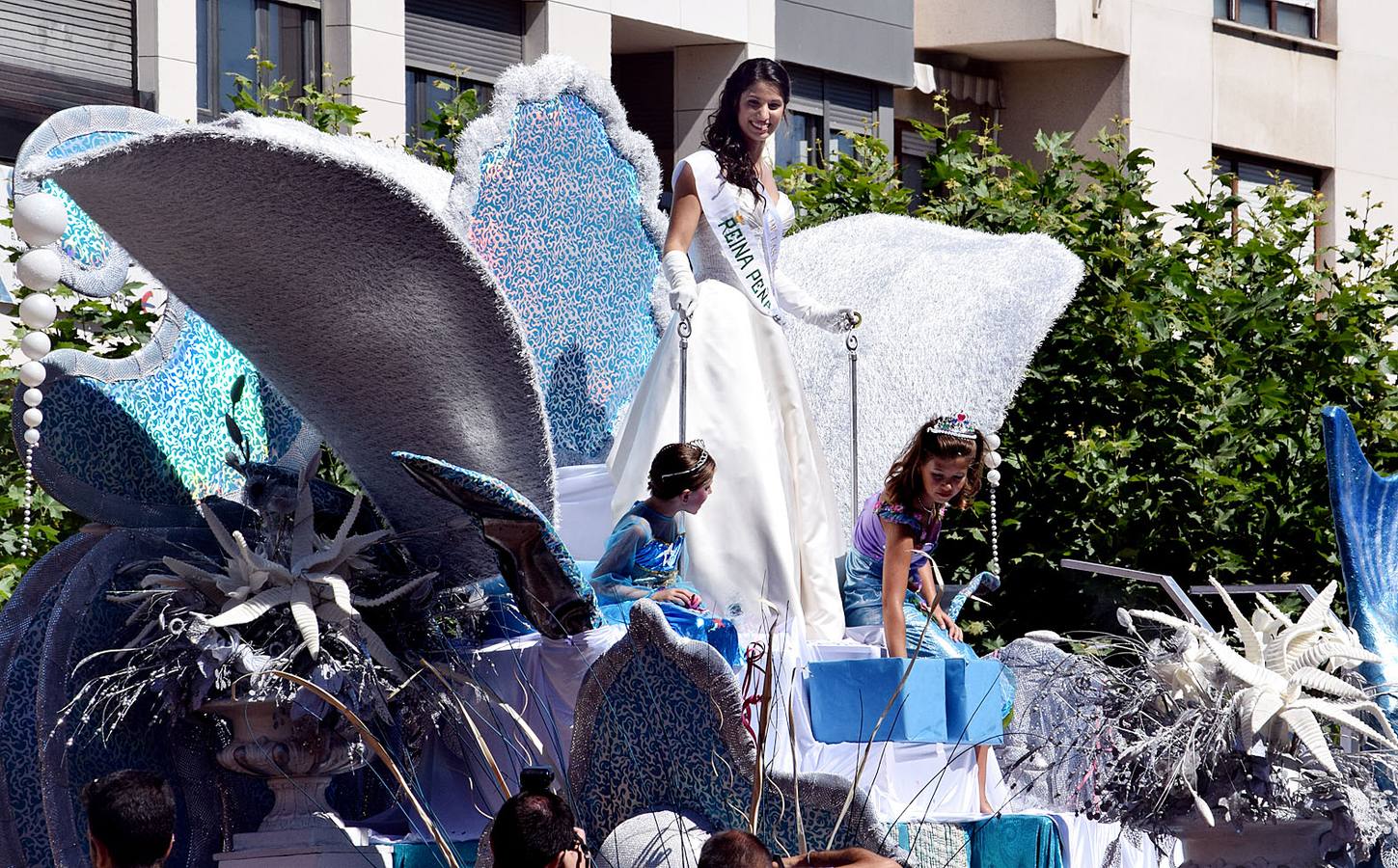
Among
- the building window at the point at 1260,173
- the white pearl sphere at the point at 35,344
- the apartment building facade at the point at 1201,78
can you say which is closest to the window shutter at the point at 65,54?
the white pearl sphere at the point at 35,344

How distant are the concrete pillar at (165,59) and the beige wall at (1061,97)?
8746 millimetres

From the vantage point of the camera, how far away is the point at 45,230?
20.3 ft

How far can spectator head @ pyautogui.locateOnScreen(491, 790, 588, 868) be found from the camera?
4555 millimetres

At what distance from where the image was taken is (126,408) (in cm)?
736

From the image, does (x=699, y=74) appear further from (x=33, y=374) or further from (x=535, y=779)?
(x=535, y=779)

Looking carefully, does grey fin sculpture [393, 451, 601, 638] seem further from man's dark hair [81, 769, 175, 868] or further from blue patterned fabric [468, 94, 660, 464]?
blue patterned fabric [468, 94, 660, 464]

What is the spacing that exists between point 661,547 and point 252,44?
28.5 feet

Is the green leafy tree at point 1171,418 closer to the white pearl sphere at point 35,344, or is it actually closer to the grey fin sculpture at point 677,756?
the grey fin sculpture at point 677,756

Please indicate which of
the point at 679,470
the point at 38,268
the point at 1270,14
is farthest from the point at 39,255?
the point at 1270,14

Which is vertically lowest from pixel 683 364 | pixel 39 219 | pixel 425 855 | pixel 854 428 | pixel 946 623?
pixel 425 855

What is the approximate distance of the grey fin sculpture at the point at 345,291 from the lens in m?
6.07

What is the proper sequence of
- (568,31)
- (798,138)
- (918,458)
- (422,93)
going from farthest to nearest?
(798,138)
(568,31)
(422,93)
(918,458)

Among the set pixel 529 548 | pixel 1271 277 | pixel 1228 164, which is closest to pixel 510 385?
pixel 529 548

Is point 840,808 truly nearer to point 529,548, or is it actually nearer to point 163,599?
point 529,548
